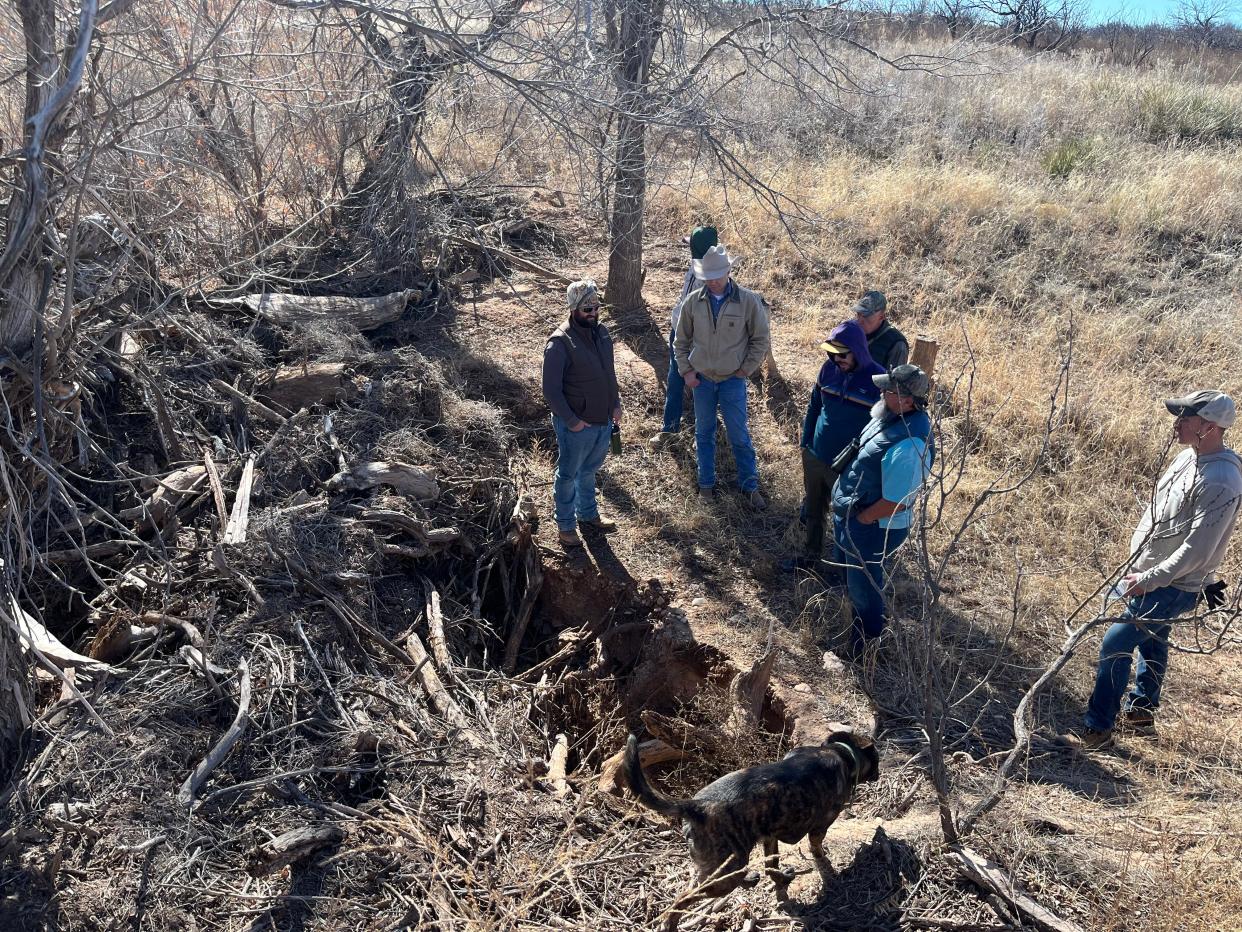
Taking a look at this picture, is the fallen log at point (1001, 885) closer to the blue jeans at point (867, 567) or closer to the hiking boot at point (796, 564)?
the blue jeans at point (867, 567)

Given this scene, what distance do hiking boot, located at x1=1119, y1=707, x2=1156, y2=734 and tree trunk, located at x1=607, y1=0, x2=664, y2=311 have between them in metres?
4.38

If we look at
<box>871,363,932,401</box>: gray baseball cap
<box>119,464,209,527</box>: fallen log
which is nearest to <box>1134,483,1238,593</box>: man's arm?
<box>871,363,932,401</box>: gray baseball cap

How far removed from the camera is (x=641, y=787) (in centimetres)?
353

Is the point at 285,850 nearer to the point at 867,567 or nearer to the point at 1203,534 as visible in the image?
the point at 867,567

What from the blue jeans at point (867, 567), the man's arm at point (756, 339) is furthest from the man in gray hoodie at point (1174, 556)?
the man's arm at point (756, 339)

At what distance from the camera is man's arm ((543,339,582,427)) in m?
5.75

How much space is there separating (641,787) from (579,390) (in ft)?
9.61

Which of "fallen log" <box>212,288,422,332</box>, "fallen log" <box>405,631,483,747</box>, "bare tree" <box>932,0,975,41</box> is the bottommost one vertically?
"fallen log" <box>405,631,483,747</box>

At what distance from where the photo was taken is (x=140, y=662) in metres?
4.59

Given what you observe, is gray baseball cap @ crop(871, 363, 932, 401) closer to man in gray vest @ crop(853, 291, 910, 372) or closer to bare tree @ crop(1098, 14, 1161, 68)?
man in gray vest @ crop(853, 291, 910, 372)

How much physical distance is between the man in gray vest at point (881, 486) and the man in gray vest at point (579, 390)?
1622 mm

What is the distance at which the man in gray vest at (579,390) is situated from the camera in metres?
5.75

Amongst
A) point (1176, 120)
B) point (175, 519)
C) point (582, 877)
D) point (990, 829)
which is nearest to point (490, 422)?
point (175, 519)

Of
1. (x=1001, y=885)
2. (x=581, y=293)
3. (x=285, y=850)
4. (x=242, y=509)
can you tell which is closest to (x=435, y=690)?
(x=285, y=850)
